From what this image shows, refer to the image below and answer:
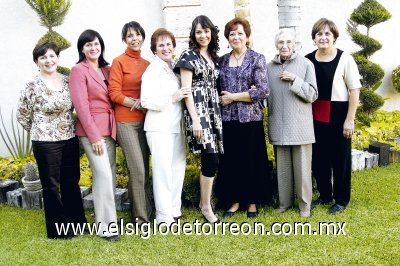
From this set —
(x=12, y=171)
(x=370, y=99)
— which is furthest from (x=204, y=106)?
(x=370, y=99)

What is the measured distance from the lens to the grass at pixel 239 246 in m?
3.84

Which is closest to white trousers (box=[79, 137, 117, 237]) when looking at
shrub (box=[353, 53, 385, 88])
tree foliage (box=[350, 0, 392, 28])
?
shrub (box=[353, 53, 385, 88])

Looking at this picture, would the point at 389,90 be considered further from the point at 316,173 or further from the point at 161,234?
the point at 161,234

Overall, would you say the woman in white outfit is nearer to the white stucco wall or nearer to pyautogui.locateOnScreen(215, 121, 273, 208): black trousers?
pyautogui.locateOnScreen(215, 121, 273, 208): black trousers

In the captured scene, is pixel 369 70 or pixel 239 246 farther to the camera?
pixel 369 70

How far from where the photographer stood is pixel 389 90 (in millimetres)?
9055

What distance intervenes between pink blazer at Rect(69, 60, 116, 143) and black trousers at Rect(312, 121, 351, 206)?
2033 mm

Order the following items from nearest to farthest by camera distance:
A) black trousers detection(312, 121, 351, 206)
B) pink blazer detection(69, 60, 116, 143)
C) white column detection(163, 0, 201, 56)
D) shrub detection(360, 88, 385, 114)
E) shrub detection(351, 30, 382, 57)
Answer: pink blazer detection(69, 60, 116, 143), black trousers detection(312, 121, 351, 206), white column detection(163, 0, 201, 56), shrub detection(360, 88, 385, 114), shrub detection(351, 30, 382, 57)

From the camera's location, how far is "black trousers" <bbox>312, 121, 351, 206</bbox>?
185 inches

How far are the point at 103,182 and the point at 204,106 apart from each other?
3.67 ft

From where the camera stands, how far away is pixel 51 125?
4145 mm

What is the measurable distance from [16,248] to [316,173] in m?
2.99

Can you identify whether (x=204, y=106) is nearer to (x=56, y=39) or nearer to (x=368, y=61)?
(x=56, y=39)

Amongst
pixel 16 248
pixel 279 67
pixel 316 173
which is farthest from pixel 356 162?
pixel 16 248
